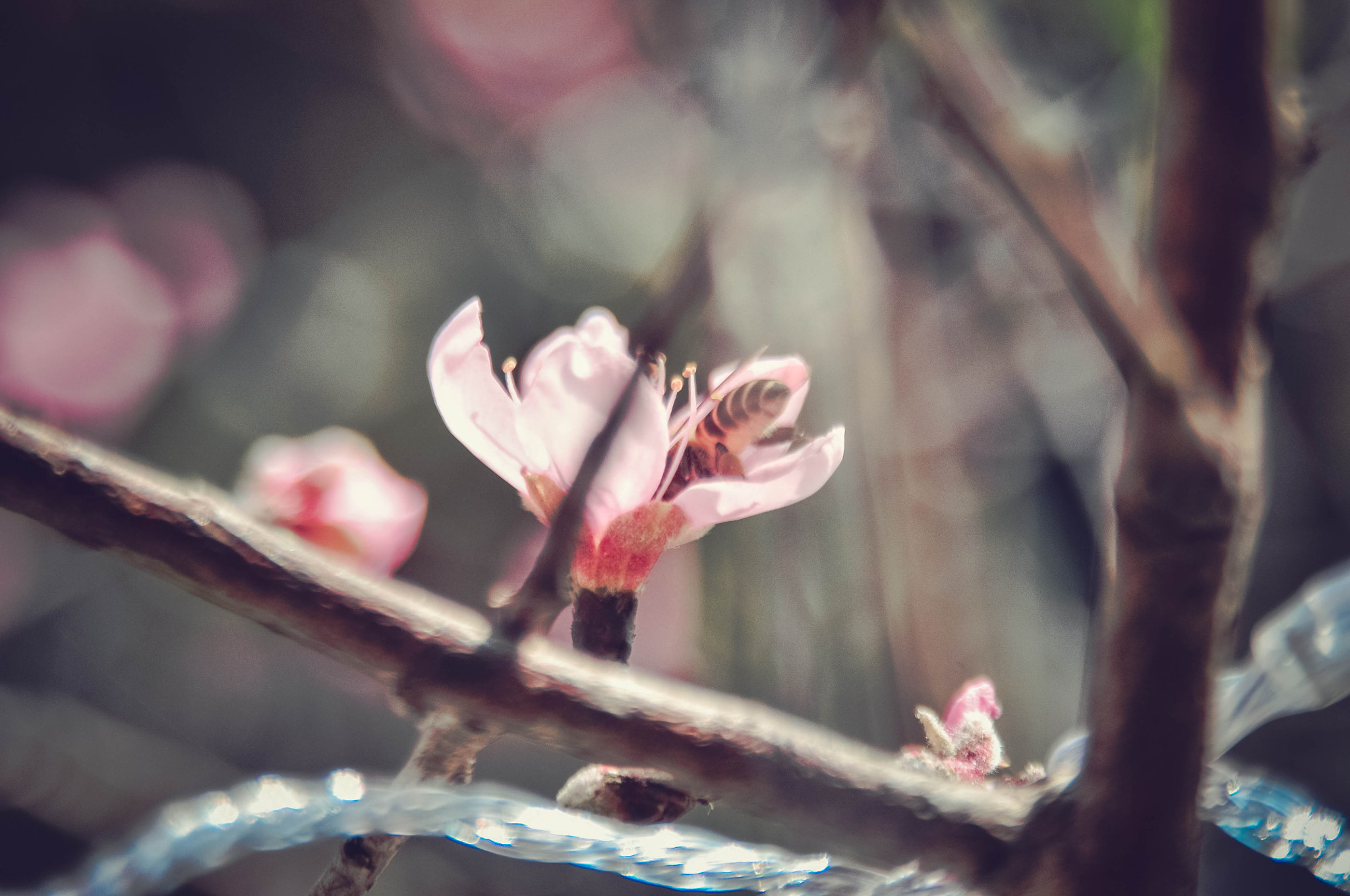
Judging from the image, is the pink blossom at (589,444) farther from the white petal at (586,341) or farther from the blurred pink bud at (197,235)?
the blurred pink bud at (197,235)

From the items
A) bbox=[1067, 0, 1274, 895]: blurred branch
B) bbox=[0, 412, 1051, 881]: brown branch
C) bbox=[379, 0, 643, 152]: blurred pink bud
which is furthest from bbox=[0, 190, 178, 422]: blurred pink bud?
bbox=[1067, 0, 1274, 895]: blurred branch

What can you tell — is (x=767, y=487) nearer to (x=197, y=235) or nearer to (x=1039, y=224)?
(x=1039, y=224)

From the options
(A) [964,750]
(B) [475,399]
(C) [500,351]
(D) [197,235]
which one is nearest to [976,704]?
(A) [964,750]

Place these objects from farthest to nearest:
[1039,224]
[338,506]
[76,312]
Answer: [76,312]
[338,506]
[1039,224]

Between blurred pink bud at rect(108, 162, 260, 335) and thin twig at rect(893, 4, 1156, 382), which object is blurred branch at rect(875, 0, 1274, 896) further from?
blurred pink bud at rect(108, 162, 260, 335)

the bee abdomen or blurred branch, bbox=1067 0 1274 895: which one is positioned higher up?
the bee abdomen
